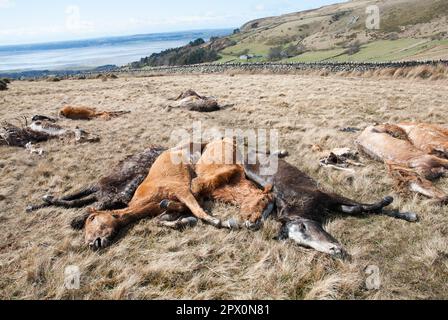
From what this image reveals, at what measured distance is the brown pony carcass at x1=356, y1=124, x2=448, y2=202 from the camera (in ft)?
18.7

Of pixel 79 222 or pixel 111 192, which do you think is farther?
pixel 111 192

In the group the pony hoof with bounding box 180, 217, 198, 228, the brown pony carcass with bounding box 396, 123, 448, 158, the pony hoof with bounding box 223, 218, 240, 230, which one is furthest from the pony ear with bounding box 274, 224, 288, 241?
the brown pony carcass with bounding box 396, 123, 448, 158

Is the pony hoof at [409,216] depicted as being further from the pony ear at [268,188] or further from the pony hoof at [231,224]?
the pony hoof at [231,224]

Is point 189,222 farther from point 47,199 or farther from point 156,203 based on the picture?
point 47,199

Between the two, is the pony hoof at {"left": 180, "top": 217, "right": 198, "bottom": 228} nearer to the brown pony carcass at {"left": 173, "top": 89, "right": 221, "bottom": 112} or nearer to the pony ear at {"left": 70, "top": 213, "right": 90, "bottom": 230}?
the pony ear at {"left": 70, "top": 213, "right": 90, "bottom": 230}

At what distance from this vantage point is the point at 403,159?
6.53 meters

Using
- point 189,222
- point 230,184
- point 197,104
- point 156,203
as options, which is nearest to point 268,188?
point 230,184

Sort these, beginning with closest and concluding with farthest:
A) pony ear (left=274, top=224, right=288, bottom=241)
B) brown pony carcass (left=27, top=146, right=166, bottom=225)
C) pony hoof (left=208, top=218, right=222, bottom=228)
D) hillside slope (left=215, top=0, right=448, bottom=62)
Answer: pony ear (left=274, top=224, right=288, bottom=241) < pony hoof (left=208, top=218, right=222, bottom=228) < brown pony carcass (left=27, top=146, right=166, bottom=225) < hillside slope (left=215, top=0, right=448, bottom=62)

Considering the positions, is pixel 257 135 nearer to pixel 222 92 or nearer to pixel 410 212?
pixel 410 212

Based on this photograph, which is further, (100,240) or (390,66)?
(390,66)

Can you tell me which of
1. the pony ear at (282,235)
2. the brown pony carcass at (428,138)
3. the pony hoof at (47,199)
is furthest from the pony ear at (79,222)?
the brown pony carcass at (428,138)
